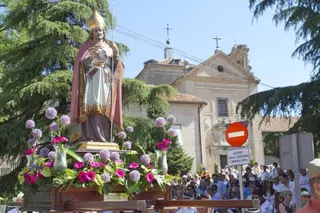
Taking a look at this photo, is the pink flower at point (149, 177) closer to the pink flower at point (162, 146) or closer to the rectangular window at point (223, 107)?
the pink flower at point (162, 146)

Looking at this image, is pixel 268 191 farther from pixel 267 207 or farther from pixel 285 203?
pixel 285 203

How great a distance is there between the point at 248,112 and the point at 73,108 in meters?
7.34

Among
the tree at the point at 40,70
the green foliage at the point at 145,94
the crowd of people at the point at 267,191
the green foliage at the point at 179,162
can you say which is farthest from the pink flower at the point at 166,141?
the green foliage at the point at 179,162

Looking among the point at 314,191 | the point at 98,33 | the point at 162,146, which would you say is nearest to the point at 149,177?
the point at 162,146

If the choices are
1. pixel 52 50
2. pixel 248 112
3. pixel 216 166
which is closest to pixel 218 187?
pixel 248 112

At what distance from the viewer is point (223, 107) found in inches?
1451

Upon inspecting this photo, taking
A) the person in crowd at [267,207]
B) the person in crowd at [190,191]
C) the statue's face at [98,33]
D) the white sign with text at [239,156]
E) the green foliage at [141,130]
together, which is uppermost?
the statue's face at [98,33]

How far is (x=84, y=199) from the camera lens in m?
4.37

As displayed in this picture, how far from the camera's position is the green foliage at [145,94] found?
42.7 ft

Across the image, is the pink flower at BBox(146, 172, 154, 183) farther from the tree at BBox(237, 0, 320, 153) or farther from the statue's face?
the tree at BBox(237, 0, 320, 153)

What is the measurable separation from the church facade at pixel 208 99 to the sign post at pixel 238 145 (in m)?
21.7

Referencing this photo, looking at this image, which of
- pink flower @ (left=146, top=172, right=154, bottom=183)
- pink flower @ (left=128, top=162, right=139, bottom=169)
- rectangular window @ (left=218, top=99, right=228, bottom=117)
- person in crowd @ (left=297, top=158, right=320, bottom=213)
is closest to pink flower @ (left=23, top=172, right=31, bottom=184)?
pink flower @ (left=128, top=162, right=139, bottom=169)

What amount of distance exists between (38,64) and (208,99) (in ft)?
79.4

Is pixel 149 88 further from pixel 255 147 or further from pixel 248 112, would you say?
pixel 255 147
